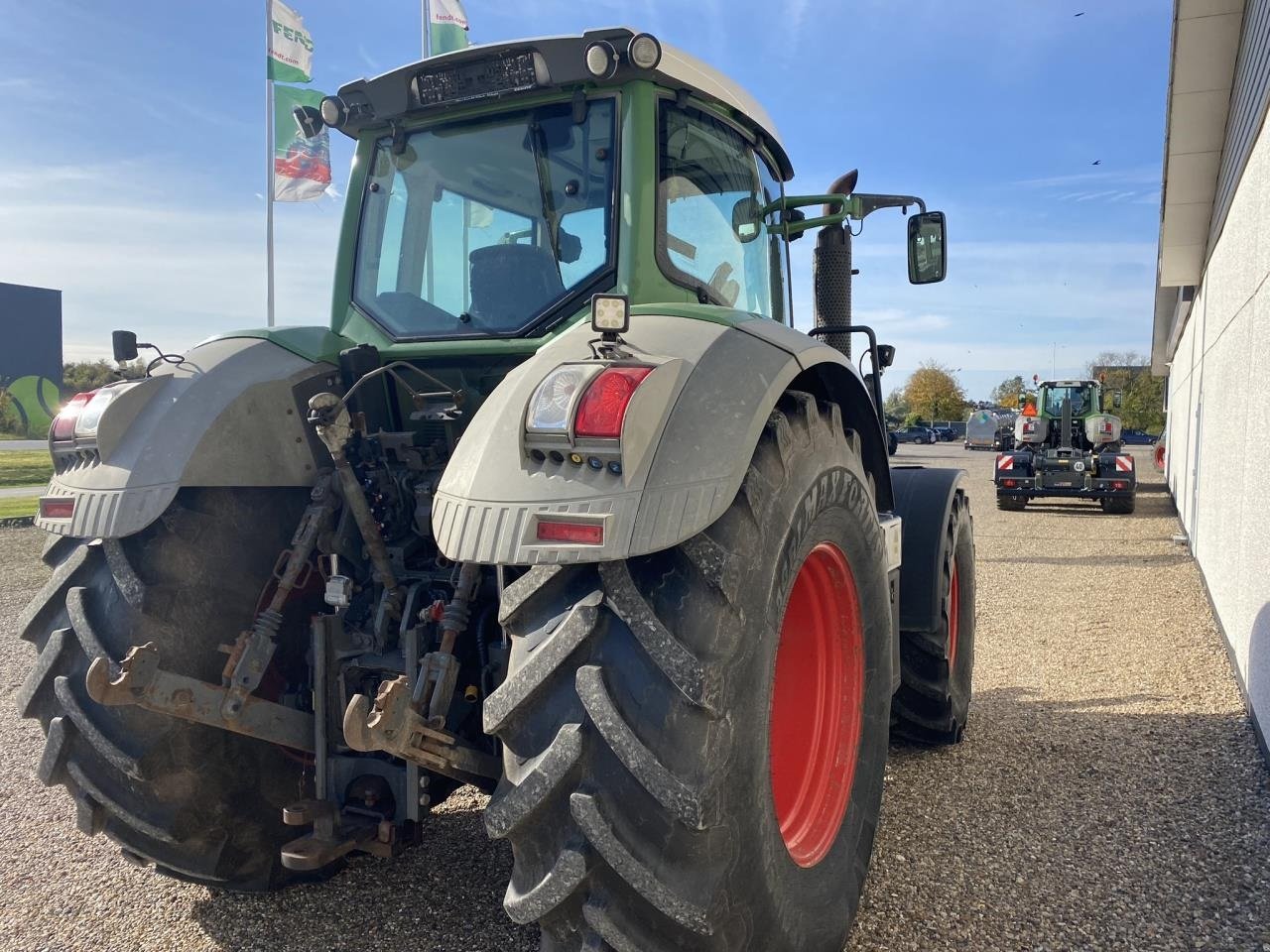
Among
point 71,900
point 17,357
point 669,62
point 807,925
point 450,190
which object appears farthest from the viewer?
point 17,357

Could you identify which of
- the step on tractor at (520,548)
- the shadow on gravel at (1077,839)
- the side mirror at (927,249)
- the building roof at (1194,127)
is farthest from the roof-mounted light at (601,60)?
the building roof at (1194,127)

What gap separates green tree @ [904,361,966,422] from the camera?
75.1 metres

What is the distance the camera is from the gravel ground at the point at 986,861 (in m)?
2.54

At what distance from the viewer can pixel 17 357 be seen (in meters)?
26.2

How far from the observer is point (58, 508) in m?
2.30

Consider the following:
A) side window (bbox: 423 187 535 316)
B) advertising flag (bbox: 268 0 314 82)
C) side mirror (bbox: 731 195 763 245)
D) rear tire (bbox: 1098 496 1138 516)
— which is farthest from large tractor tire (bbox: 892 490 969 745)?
advertising flag (bbox: 268 0 314 82)

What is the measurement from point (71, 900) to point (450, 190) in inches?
102

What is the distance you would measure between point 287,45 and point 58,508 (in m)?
14.2

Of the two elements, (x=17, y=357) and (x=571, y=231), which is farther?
(x=17, y=357)

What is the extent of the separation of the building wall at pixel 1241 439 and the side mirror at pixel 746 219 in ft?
9.69

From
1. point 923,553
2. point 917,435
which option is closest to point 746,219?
point 923,553

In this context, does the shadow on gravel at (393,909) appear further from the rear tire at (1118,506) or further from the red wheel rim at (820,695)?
the rear tire at (1118,506)

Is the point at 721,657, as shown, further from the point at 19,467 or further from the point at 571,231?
the point at 19,467

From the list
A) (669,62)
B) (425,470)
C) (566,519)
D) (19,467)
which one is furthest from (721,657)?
(19,467)
